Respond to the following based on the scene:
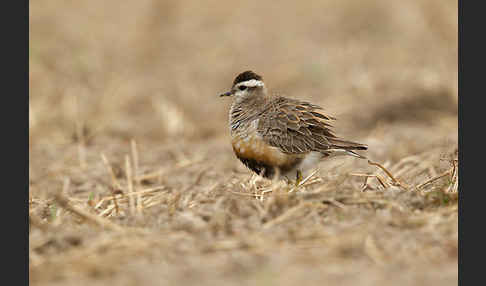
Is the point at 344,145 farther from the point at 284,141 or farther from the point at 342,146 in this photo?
the point at 284,141

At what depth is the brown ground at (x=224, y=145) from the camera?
4027 millimetres

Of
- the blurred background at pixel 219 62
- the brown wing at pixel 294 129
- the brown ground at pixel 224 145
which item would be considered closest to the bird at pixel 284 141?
the brown wing at pixel 294 129

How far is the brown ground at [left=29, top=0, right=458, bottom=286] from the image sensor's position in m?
4.03

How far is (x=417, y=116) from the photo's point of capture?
35.0ft

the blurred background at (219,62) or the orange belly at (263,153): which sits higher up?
the blurred background at (219,62)

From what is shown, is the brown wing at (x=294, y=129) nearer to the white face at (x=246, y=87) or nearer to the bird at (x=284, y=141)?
the bird at (x=284, y=141)

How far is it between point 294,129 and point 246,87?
34.7 inches

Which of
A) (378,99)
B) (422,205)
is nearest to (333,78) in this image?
(378,99)

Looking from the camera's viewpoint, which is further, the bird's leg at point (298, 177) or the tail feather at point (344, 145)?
the tail feather at point (344, 145)

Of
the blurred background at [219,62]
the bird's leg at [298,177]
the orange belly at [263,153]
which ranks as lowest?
the bird's leg at [298,177]

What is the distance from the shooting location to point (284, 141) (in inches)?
247

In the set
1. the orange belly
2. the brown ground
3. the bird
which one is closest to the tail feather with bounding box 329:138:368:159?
the bird

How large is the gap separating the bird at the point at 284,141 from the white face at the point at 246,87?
1.04 feet

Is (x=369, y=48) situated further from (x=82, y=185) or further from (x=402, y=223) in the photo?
(x=402, y=223)
